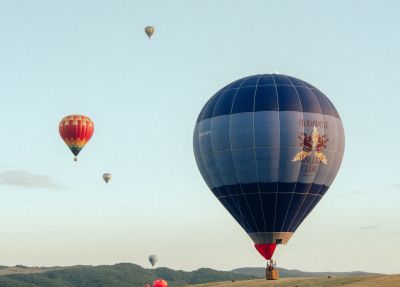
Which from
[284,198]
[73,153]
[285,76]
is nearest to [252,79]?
[285,76]

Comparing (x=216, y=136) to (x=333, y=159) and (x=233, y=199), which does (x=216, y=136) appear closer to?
(x=233, y=199)

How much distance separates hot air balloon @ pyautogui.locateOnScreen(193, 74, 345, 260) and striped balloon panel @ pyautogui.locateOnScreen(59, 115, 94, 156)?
2732 centimetres

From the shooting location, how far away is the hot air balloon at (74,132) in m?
88.9

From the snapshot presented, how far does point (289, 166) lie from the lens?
2464 inches

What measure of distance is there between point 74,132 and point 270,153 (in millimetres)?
34382

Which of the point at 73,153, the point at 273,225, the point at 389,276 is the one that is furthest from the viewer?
the point at 73,153

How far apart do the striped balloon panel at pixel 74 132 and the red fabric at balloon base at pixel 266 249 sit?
3312 centimetres

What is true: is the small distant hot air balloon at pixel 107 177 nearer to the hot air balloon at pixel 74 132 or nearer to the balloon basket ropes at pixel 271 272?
the hot air balloon at pixel 74 132

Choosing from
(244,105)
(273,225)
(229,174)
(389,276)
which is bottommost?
(389,276)

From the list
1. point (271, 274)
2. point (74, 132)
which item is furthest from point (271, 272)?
point (74, 132)

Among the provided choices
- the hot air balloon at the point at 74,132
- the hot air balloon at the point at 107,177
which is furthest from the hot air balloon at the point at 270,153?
the hot air balloon at the point at 107,177

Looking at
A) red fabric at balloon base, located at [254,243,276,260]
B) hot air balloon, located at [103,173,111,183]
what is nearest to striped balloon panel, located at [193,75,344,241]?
red fabric at balloon base, located at [254,243,276,260]

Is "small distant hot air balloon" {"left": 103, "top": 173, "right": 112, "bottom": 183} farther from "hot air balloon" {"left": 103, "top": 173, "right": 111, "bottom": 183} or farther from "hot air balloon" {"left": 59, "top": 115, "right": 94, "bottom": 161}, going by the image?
"hot air balloon" {"left": 59, "top": 115, "right": 94, "bottom": 161}

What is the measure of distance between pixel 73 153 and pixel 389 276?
44446 millimetres
